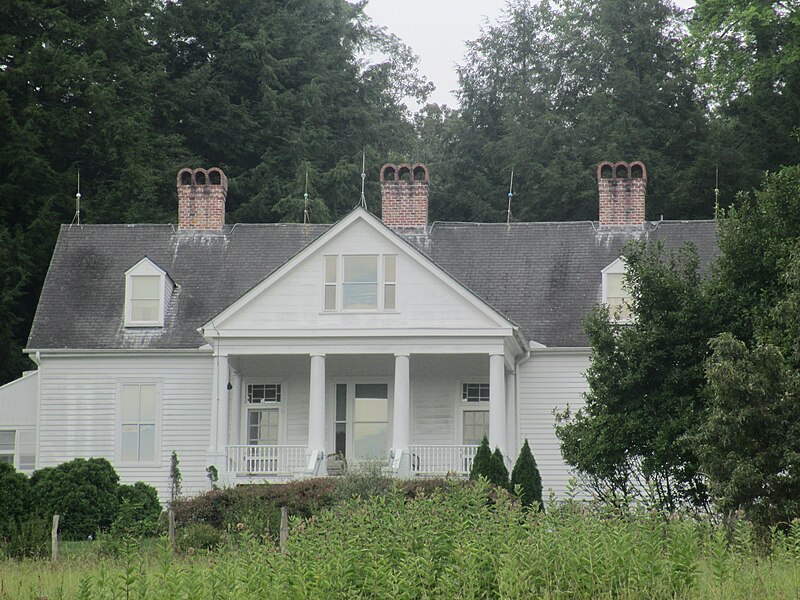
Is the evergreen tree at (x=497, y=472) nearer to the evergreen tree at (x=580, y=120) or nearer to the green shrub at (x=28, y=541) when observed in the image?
the green shrub at (x=28, y=541)

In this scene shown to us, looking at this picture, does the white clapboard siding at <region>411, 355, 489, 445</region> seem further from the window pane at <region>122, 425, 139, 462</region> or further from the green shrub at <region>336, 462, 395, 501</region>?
the window pane at <region>122, 425, 139, 462</region>

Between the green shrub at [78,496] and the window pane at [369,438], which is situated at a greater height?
the window pane at [369,438]

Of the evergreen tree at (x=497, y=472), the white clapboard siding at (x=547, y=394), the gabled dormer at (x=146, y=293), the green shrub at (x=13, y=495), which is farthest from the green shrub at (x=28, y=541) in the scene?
the white clapboard siding at (x=547, y=394)

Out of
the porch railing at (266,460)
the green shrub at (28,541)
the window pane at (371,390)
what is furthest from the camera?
the window pane at (371,390)

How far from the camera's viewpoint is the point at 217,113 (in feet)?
154

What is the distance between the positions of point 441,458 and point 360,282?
4.25 metres

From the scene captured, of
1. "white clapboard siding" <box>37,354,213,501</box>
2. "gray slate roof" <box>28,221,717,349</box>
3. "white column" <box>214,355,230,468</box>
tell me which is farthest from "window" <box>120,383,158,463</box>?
"white column" <box>214,355,230,468</box>

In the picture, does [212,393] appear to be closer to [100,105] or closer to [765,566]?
[100,105]

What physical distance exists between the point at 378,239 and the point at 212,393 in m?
5.24

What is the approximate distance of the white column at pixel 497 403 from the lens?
2833 cm

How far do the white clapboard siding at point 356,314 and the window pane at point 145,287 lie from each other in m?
3.57

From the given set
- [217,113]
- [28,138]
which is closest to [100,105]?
[28,138]

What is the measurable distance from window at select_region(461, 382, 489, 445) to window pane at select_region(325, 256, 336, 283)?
4.36m

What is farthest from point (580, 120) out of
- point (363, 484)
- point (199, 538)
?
point (199, 538)
